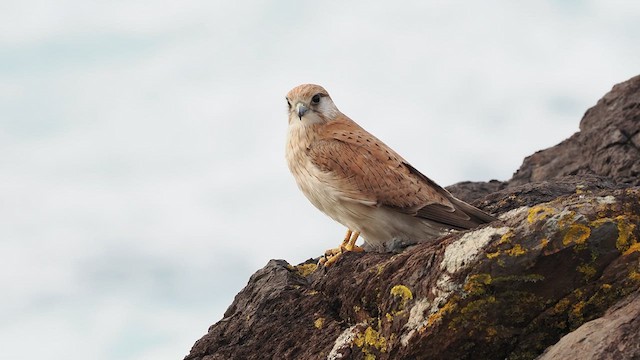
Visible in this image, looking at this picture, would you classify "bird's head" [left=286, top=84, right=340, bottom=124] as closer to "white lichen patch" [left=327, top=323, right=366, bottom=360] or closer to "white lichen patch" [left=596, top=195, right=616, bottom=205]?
"white lichen patch" [left=327, top=323, right=366, bottom=360]

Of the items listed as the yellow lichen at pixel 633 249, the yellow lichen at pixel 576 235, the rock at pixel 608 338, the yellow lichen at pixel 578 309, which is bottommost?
the rock at pixel 608 338

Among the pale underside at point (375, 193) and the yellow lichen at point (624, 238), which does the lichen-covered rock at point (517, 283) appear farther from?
the pale underside at point (375, 193)

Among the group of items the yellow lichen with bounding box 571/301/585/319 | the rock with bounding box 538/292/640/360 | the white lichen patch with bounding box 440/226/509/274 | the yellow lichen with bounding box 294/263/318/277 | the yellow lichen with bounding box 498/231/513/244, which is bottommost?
the rock with bounding box 538/292/640/360

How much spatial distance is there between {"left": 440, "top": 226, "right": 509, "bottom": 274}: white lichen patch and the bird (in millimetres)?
1937

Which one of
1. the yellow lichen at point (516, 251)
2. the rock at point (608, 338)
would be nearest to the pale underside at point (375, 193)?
the yellow lichen at point (516, 251)

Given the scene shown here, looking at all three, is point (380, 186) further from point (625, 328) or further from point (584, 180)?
point (625, 328)

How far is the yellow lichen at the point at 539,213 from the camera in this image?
564 cm

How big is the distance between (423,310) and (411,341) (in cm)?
20

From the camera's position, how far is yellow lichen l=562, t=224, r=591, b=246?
18.2ft

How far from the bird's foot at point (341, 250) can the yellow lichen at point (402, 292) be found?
146 cm

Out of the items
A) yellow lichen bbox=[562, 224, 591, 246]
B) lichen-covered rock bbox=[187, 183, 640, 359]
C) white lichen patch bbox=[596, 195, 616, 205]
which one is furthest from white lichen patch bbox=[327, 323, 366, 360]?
white lichen patch bbox=[596, 195, 616, 205]

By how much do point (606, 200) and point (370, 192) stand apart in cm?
285

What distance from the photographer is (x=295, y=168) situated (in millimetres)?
A: 9047

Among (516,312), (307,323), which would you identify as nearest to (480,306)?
(516,312)
